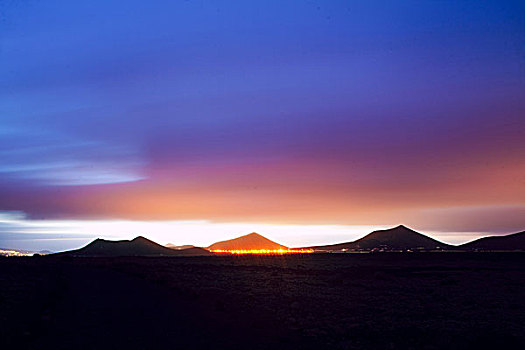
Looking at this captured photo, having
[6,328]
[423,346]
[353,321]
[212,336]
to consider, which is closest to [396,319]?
[353,321]

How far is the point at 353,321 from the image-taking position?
20.2 metres

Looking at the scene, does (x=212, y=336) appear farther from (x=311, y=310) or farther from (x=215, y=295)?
(x=215, y=295)

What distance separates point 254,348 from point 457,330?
8531mm

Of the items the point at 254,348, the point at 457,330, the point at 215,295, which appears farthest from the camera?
the point at 215,295

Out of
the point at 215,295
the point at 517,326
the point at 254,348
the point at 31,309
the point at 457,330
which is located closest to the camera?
the point at 254,348

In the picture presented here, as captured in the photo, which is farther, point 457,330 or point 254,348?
point 457,330

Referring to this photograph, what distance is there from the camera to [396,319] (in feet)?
68.7

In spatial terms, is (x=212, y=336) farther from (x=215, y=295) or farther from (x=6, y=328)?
(x=215, y=295)

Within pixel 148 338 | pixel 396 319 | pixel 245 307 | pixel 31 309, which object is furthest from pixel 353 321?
pixel 31 309

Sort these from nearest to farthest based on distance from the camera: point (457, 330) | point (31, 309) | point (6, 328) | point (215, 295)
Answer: point (6, 328) → point (457, 330) → point (31, 309) → point (215, 295)

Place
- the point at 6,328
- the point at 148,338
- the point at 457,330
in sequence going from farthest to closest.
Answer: the point at 457,330 < the point at 6,328 < the point at 148,338

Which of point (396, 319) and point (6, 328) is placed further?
point (396, 319)

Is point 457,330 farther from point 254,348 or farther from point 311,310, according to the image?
point 254,348

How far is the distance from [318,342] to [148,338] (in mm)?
5241
